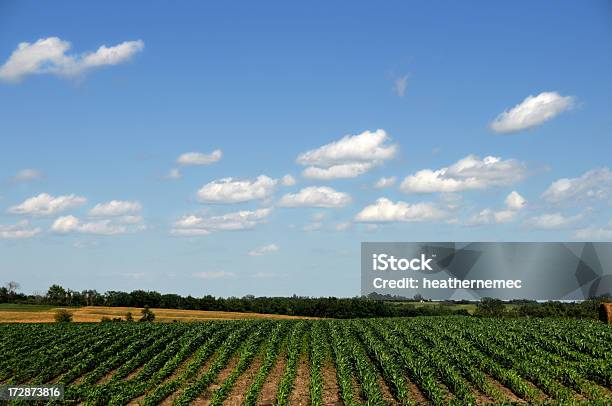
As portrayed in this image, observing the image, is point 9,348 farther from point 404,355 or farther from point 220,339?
point 404,355

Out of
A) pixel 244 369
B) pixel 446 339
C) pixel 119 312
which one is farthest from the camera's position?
pixel 119 312

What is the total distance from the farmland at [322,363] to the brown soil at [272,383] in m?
0.06

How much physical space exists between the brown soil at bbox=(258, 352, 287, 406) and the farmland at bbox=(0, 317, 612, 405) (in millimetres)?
60

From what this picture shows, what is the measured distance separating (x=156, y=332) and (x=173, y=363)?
13.2 m

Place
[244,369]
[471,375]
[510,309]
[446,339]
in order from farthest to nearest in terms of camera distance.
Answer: [510,309] < [446,339] < [244,369] < [471,375]

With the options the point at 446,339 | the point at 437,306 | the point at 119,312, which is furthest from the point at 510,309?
the point at 446,339

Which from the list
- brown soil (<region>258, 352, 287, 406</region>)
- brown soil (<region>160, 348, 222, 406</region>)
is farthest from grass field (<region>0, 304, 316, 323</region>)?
brown soil (<region>258, 352, 287, 406</region>)

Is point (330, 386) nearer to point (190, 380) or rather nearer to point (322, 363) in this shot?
point (322, 363)

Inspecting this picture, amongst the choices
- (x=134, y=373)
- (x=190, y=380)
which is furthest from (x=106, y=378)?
(x=190, y=380)

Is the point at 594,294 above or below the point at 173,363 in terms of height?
above

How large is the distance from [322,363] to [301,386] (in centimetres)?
557

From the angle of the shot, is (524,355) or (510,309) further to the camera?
(510,309)

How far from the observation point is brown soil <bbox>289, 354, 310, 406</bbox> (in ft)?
108

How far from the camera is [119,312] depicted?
10338cm
